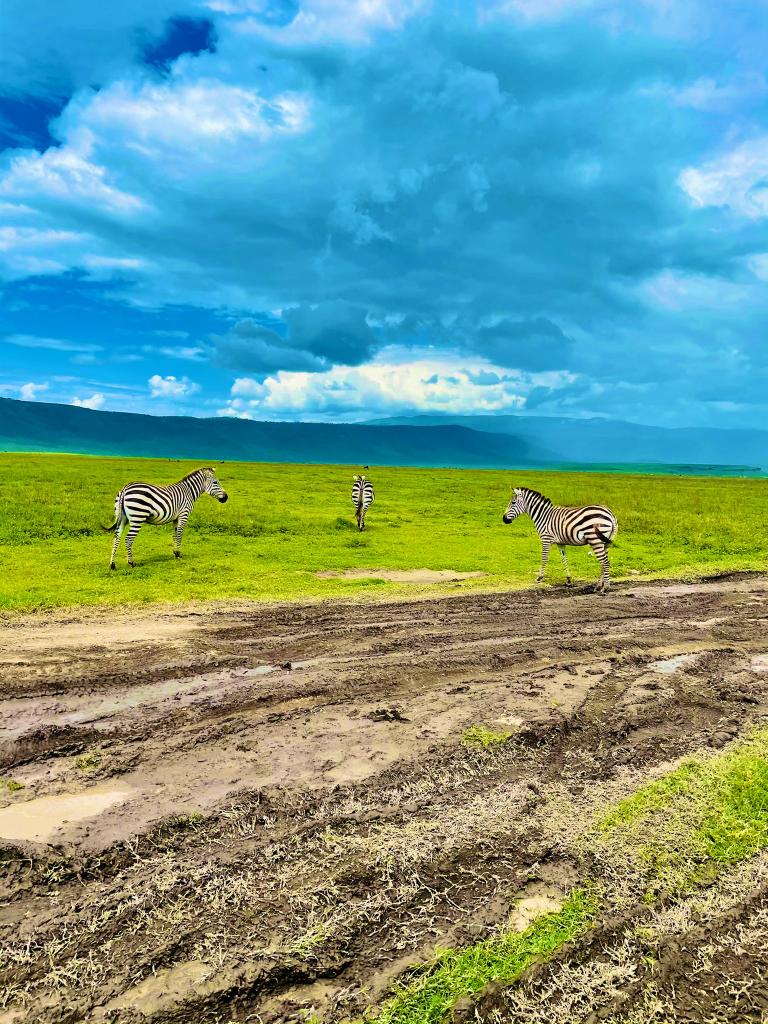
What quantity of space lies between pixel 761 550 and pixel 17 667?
25.2 meters

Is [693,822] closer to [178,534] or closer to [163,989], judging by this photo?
[163,989]

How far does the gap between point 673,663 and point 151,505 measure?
1527 centimetres

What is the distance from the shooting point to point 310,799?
5711 mm

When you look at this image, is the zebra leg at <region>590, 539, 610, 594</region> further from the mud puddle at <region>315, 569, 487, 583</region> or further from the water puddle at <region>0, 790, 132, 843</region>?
the water puddle at <region>0, 790, 132, 843</region>

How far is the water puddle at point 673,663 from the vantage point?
32.2 feet

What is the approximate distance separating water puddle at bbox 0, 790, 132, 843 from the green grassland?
8749 millimetres

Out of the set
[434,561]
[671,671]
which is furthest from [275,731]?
[434,561]

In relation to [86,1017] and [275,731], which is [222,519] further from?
[86,1017]

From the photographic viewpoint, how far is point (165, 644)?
35.9 feet

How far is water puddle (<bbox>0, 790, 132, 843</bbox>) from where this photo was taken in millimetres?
5211

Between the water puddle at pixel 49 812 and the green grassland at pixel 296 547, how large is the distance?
8749mm

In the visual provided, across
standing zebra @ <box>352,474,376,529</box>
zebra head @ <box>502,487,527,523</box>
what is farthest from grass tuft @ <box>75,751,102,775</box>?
standing zebra @ <box>352,474,376,529</box>

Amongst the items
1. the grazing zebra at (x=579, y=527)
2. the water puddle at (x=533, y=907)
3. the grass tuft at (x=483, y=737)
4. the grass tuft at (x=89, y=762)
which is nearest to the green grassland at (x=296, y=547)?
the grazing zebra at (x=579, y=527)

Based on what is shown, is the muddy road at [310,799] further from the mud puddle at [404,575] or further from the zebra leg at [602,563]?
the mud puddle at [404,575]
